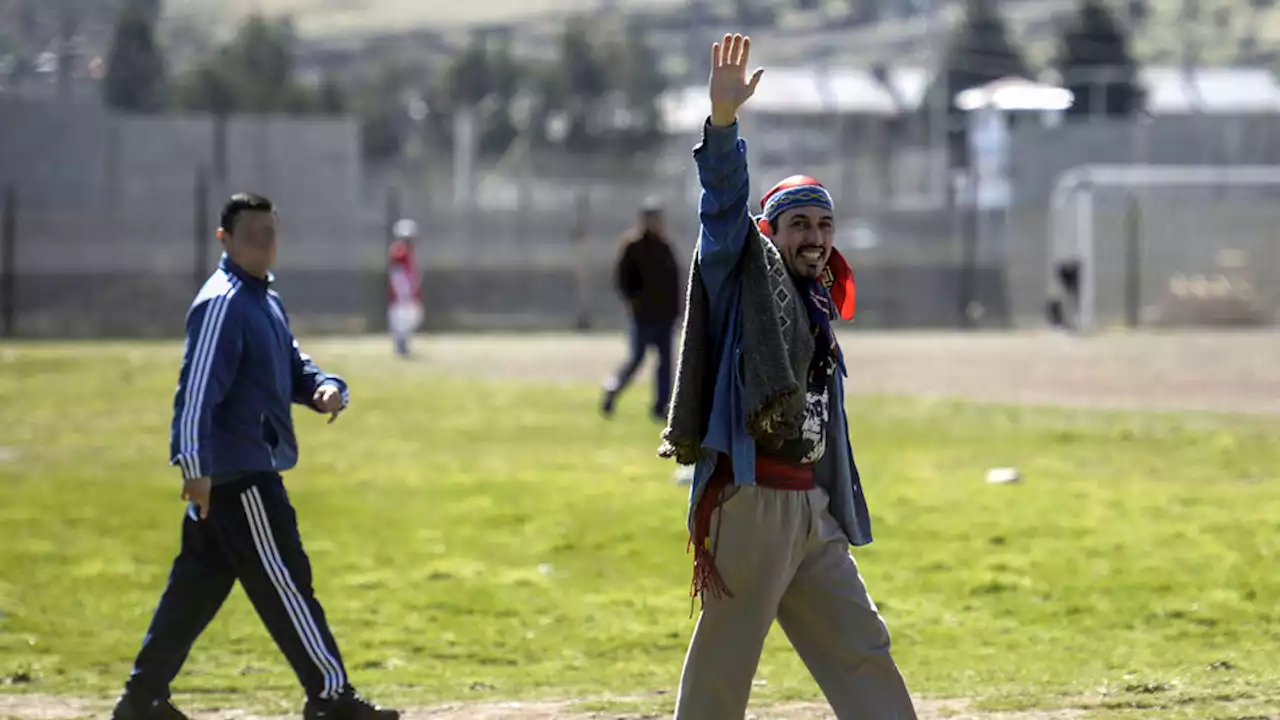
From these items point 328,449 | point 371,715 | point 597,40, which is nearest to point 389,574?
point 371,715

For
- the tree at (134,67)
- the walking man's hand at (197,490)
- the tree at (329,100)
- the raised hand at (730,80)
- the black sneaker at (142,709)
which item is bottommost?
the black sneaker at (142,709)

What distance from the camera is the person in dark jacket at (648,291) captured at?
58.3ft

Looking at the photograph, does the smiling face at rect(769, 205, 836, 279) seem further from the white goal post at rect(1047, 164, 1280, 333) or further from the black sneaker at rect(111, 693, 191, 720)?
the white goal post at rect(1047, 164, 1280, 333)

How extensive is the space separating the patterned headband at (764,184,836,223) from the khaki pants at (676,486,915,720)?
0.75m

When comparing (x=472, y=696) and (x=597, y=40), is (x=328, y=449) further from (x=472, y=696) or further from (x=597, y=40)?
(x=597, y=40)

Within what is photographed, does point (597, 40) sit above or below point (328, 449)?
above

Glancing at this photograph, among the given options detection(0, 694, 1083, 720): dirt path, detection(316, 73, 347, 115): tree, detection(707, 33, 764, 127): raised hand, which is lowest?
detection(0, 694, 1083, 720): dirt path

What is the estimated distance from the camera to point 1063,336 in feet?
106

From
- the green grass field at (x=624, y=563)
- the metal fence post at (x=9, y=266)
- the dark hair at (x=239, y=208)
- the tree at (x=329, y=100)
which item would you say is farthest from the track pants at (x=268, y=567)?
the tree at (x=329, y=100)

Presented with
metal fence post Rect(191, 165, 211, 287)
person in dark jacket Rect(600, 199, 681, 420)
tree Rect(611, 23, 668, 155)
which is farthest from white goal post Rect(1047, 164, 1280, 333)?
tree Rect(611, 23, 668, 155)

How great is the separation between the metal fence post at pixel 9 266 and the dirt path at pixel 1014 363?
575 centimetres

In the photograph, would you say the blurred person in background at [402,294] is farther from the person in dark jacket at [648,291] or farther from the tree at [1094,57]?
the tree at [1094,57]

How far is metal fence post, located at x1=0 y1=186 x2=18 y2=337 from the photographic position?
3381cm

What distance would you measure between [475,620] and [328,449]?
6969 mm
